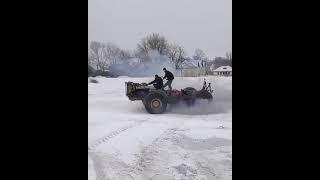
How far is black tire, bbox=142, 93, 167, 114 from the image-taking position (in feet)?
7.73

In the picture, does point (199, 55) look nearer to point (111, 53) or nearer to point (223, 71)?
point (223, 71)

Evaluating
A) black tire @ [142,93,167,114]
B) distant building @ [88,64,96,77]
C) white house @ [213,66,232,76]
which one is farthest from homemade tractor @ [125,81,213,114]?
distant building @ [88,64,96,77]

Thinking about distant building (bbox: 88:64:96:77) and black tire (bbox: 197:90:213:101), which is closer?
distant building (bbox: 88:64:96:77)

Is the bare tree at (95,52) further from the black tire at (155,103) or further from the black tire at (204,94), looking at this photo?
the black tire at (204,94)

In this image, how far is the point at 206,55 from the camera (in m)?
2.26

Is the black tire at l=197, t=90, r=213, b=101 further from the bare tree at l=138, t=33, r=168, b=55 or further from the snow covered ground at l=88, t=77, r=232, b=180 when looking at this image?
the bare tree at l=138, t=33, r=168, b=55

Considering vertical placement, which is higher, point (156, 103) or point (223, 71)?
point (223, 71)

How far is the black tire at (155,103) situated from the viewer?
2.36 meters

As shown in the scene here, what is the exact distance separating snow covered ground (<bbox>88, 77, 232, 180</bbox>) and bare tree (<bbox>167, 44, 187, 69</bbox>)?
12 cm

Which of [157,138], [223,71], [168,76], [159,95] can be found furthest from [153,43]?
[157,138]

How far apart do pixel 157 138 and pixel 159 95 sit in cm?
30

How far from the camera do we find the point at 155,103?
94.0 inches
